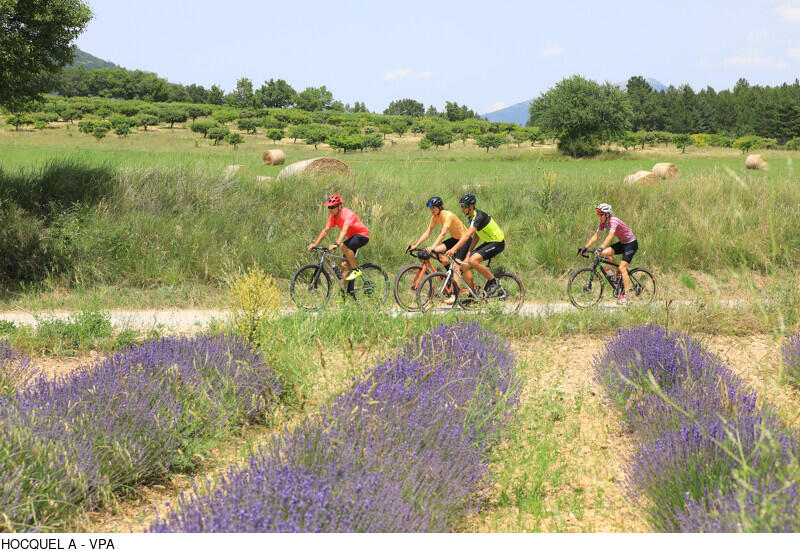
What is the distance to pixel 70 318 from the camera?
852 centimetres

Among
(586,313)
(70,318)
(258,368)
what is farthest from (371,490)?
(70,318)

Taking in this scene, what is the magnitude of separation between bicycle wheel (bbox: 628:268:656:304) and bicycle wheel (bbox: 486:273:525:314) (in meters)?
1.80

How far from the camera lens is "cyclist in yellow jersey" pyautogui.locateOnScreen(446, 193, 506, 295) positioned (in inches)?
364

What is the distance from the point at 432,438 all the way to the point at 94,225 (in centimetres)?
1053

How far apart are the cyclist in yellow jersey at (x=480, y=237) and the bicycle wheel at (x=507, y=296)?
175 millimetres

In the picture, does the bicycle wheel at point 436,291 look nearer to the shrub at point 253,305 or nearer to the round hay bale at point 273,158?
the shrub at point 253,305

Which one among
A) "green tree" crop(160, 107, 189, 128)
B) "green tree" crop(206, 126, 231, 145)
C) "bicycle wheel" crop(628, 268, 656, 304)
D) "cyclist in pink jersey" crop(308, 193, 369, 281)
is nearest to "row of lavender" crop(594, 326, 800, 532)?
"bicycle wheel" crop(628, 268, 656, 304)

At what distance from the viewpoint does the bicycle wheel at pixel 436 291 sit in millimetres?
9367

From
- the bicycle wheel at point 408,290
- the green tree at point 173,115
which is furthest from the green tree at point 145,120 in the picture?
the bicycle wheel at point 408,290

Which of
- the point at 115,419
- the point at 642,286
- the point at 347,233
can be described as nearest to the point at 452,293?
the point at 347,233

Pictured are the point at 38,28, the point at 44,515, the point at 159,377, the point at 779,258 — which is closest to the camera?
the point at 44,515

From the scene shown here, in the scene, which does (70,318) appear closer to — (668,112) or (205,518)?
(205,518)

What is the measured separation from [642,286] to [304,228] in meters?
6.81

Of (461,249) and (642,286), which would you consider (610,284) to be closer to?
(642,286)
